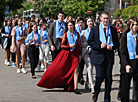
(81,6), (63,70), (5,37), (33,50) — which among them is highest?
(81,6)

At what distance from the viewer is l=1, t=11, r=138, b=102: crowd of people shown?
264 inches

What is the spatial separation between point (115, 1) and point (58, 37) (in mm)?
72588

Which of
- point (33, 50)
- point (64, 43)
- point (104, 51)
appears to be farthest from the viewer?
point (33, 50)

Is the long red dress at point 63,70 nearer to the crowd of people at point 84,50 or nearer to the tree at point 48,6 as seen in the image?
the crowd of people at point 84,50

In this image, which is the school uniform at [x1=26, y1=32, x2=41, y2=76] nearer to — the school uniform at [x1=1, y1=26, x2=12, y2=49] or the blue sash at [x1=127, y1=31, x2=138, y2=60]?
the school uniform at [x1=1, y1=26, x2=12, y2=49]

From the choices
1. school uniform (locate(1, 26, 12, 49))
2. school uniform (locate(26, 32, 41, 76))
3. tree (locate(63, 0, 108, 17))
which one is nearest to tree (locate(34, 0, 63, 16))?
tree (locate(63, 0, 108, 17))

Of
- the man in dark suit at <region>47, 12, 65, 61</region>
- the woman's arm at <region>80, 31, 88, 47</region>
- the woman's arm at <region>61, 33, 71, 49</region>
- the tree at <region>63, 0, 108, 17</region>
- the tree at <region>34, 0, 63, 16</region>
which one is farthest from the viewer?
the tree at <region>34, 0, 63, 16</region>

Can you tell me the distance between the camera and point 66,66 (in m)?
9.07

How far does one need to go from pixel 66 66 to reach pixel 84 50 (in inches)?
30.5

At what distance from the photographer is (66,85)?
916 cm

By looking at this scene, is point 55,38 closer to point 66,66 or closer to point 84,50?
point 84,50

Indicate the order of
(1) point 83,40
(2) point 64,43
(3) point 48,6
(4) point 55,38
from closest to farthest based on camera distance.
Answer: (2) point 64,43 → (1) point 83,40 → (4) point 55,38 → (3) point 48,6

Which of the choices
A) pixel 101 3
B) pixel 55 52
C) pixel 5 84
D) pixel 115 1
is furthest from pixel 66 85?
pixel 115 1

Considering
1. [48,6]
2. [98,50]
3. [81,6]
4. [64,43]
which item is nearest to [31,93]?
[64,43]
